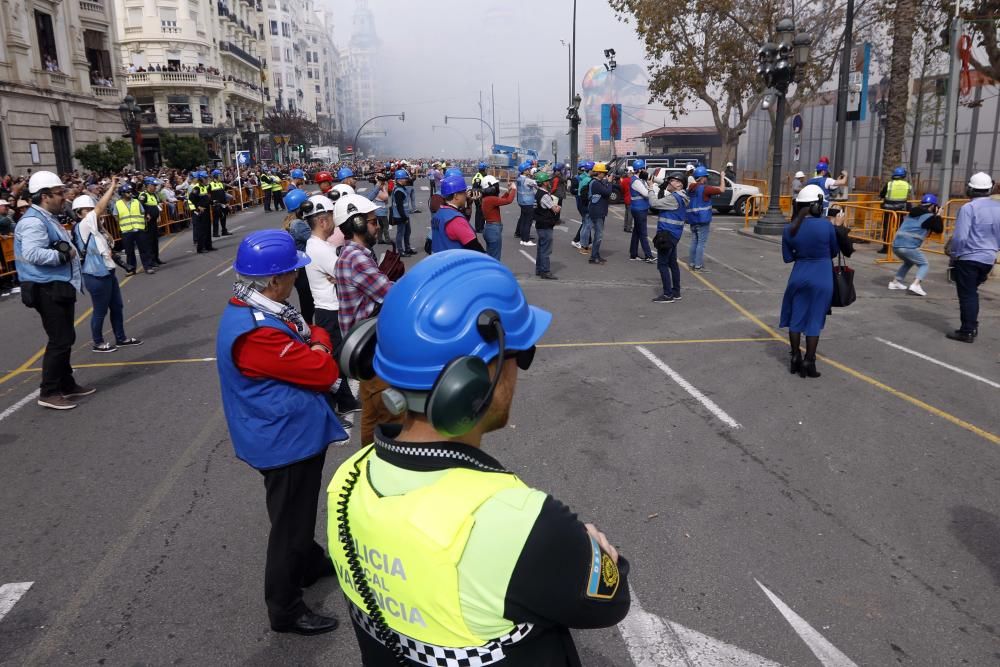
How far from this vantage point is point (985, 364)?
7645 millimetres

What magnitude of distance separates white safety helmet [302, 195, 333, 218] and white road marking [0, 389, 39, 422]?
3.40 meters

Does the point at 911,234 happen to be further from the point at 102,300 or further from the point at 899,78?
the point at 102,300

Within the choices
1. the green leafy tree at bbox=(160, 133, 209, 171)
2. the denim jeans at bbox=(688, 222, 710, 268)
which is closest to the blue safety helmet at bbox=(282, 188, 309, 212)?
the denim jeans at bbox=(688, 222, 710, 268)

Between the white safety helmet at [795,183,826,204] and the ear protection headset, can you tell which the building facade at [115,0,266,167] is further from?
the ear protection headset

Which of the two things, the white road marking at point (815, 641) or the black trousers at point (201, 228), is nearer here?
the white road marking at point (815, 641)

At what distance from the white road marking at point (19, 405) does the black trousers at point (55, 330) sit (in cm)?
31

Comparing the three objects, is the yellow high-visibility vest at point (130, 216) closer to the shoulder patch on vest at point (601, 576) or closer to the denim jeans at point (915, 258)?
the denim jeans at point (915, 258)

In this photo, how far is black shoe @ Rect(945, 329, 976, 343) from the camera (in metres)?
8.45

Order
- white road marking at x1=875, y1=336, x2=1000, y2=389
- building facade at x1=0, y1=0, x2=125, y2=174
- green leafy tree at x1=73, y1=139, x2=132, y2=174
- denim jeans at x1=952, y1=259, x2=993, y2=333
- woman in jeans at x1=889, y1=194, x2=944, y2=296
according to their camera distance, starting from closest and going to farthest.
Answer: white road marking at x1=875, y1=336, x2=1000, y2=389 → denim jeans at x1=952, y1=259, x2=993, y2=333 → woman in jeans at x1=889, y1=194, x2=944, y2=296 → building facade at x1=0, y1=0, x2=125, y2=174 → green leafy tree at x1=73, y1=139, x2=132, y2=174

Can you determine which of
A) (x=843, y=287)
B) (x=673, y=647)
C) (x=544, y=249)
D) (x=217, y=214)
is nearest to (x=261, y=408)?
(x=673, y=647)

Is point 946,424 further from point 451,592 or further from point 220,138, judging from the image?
point 220,138

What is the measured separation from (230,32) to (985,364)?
73.8 metres

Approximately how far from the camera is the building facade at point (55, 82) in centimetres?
2673

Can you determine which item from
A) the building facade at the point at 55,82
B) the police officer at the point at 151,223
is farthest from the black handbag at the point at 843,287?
the building facade at the point at 55,82
